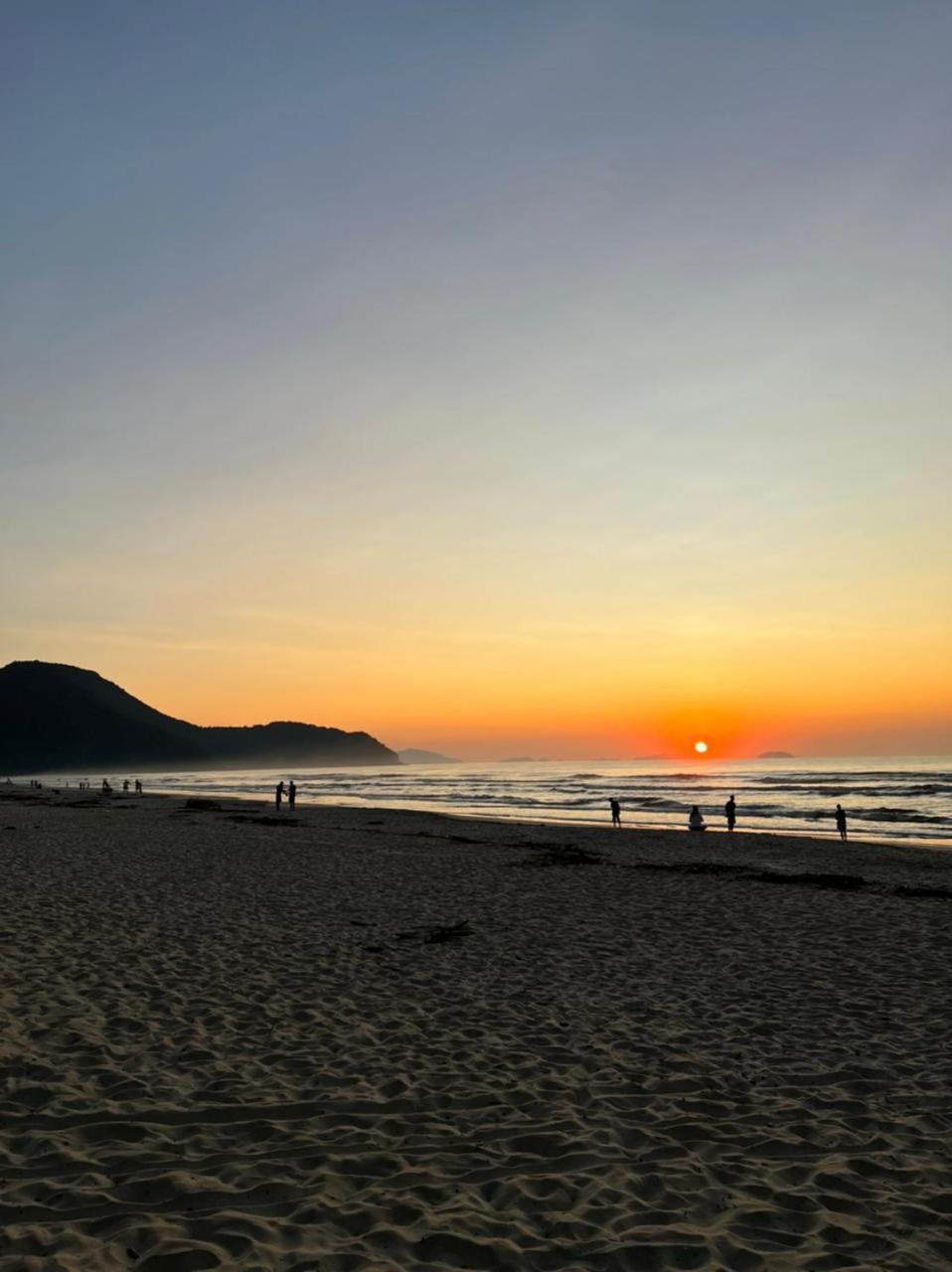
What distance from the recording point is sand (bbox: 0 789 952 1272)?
504 cm

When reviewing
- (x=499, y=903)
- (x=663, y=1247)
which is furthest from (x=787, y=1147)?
(x=499, y=903)

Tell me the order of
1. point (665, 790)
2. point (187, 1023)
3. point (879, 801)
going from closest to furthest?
point (187, 1023) < point (879, 801) < point (665, 790)

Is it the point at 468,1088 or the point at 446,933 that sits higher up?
the point at 468,1088

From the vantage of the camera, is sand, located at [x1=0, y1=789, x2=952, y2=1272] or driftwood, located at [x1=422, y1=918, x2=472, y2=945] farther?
driftwood, located at [x1=422, y1=918, x2=472, y2=945]

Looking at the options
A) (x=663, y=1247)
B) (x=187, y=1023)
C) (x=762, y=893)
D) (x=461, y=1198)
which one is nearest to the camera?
(x=663, y=1247)

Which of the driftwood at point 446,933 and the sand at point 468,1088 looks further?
the driftwood at point 446,933

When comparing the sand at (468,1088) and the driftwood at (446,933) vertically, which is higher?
the sand at (468,1088)

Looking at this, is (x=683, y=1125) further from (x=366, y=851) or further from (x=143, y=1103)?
(x=366, y=851)

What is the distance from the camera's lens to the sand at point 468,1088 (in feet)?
16.5

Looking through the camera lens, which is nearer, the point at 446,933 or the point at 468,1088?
the point at 468,1088

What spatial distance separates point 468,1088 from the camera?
730 cm

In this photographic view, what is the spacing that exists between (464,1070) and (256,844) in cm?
2360

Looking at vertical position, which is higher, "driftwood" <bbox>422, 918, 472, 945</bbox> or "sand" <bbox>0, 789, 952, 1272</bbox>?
"sand" <bbox>0, 789, 952, 1272</bbox>

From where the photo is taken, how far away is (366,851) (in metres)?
28.2
